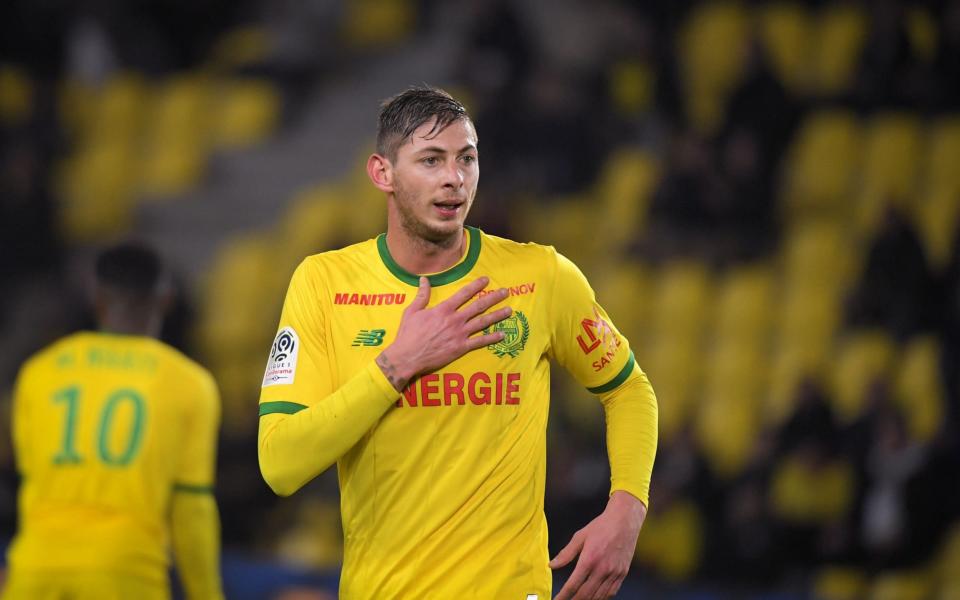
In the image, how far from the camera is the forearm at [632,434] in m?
3.47

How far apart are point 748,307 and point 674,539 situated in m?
1.88

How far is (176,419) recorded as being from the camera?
4969mm

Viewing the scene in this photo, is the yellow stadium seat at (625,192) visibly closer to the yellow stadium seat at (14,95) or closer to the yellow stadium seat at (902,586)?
the yellow stadium seat at (902,586)

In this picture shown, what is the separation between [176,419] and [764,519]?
3648 millimetres

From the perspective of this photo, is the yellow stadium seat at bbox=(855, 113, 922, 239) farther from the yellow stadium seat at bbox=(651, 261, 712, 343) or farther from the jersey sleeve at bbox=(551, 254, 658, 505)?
the jersey sleeve at bbox=(551, 254, 658, 505)

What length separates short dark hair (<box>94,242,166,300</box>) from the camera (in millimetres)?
5062

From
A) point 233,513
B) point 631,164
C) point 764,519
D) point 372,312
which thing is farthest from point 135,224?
point 372,312

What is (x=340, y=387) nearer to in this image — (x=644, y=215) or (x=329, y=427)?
(x=329, y=427)

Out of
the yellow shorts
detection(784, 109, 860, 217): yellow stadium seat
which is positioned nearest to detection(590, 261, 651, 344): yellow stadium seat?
detection(784, 109, 860, 217): yellow stadium seat

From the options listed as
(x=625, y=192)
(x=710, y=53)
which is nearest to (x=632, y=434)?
(x=625, y=192)

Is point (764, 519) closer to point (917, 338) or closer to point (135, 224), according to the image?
point (917, 338)

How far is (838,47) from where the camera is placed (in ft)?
30.8

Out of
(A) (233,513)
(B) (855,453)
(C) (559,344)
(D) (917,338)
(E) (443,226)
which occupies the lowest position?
(A) (233,513)

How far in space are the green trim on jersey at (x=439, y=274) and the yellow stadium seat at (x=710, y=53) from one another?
6101 mm
